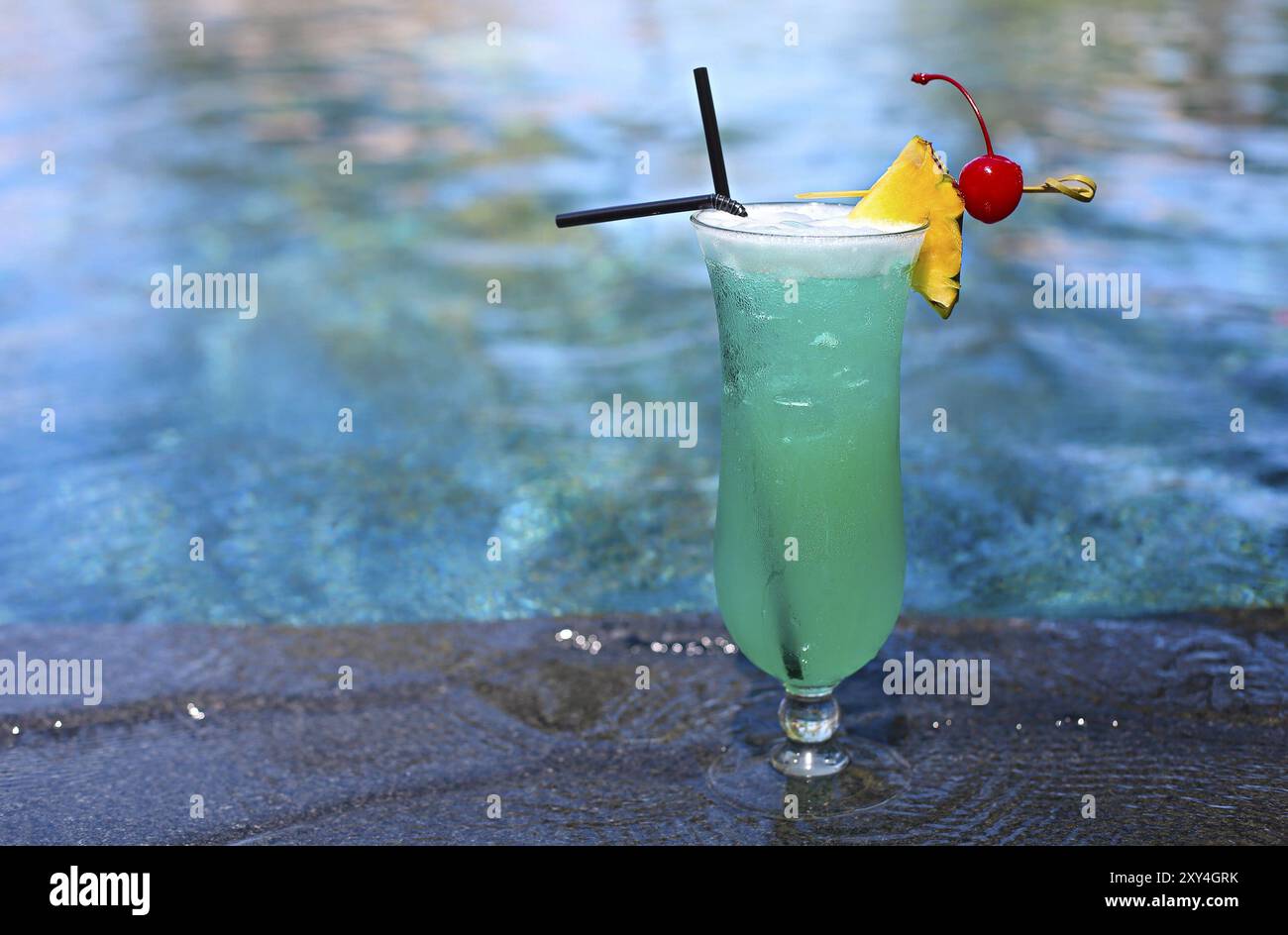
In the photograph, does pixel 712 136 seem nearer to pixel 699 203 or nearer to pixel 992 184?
pixel 699 203

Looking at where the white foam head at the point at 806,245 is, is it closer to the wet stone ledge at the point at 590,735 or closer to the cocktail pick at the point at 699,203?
the cocktail pick at the point at 699,203

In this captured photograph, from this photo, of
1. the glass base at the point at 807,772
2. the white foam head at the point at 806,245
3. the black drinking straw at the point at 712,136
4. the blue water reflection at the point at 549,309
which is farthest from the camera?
the blue water reflection at the point at 549,309

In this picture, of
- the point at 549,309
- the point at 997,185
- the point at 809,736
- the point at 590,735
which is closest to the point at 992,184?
the point at 997,185

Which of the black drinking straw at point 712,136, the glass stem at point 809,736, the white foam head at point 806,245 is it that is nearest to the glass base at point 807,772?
the glass stem at point 809,736

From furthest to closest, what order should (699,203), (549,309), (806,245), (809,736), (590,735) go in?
1. (549,309)
2. (590,735)
3. (809,736)
4. (699,203)
5. (806,245)

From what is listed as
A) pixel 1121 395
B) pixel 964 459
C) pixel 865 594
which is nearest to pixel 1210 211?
pixel 1121 395

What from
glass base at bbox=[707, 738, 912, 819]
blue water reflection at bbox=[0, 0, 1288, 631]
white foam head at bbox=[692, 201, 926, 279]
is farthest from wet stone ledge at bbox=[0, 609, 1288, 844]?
white foam head at bbox=[692, 201, 926, 279]

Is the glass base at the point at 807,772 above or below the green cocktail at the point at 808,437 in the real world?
below

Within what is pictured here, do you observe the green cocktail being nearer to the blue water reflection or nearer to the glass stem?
the glass stem
